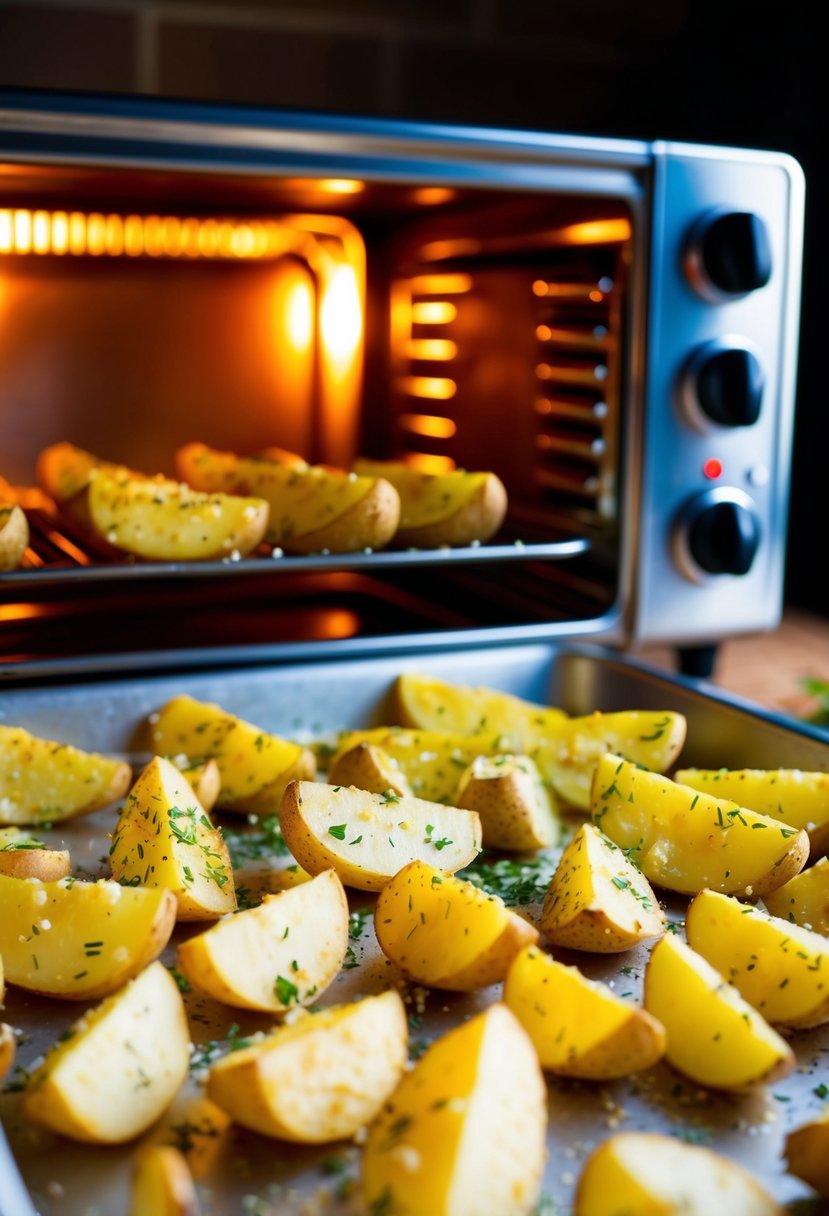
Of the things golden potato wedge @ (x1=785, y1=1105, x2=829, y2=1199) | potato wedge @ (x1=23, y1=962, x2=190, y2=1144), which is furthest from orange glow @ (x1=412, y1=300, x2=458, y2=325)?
golden potato wedge @ (x1=785, y1=1105, x2=829, y2=1199)

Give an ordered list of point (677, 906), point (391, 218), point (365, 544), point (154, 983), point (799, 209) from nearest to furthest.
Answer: point (154, 983), point (677, 906), point (365, 544), point (799, 209), point (391, 218)

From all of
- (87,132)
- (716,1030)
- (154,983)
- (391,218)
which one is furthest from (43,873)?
(391,218)

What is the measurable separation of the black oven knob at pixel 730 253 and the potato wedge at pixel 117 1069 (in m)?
1.21

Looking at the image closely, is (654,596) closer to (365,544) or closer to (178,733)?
(365,544)

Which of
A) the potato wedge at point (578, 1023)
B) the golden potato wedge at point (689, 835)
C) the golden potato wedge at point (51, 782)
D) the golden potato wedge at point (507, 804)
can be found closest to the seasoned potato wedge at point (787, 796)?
the golden potato wedge at point (689, 835)

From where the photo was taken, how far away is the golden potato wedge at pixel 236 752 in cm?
147

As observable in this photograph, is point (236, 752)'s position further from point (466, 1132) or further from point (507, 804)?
point (466, 1132)

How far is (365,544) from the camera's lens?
5.44ft

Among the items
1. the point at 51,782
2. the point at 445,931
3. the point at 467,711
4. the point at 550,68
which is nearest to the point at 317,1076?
the point at 445,931

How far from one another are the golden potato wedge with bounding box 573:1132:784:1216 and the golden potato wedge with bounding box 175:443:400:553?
38.1 inches

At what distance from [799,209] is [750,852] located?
995mm

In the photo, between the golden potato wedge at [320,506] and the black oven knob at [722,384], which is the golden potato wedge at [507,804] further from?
the black oven knob at [722,384]

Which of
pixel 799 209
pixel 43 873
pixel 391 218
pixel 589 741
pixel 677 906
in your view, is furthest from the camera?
pixel 391 218

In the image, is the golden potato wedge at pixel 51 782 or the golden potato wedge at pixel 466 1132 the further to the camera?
the golden potato wedge at pixel 51 782
